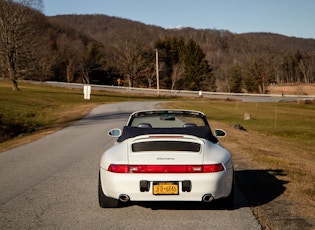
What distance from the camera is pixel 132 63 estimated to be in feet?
285

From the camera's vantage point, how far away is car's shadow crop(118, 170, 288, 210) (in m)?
6.14

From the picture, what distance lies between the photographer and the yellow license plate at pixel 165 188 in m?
5.34

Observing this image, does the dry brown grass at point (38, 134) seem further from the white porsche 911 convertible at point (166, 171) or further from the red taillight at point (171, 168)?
the red taillight at point (171, 168)

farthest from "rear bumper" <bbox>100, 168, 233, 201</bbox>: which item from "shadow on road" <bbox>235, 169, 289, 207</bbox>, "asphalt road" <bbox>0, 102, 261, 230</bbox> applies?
"shadow on road" <bbox>235, 169, 289, 207</bbox>

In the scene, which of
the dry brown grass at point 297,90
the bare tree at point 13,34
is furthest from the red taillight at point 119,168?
the dry brown grass at point 297,90

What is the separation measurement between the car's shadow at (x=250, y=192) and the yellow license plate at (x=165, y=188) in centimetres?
78

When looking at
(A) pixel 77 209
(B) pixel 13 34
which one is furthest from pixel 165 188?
(B) pixel 13 34

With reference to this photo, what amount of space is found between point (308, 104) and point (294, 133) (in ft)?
115

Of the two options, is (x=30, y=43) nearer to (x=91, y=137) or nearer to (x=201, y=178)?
(x=91, y=137)

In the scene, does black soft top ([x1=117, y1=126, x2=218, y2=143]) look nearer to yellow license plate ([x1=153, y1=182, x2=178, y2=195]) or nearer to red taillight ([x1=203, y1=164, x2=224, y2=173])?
red taillight ([x1=203, y1=164, x2=224, y2=173])

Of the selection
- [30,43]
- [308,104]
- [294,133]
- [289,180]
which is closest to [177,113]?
[289,180]

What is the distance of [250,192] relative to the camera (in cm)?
710

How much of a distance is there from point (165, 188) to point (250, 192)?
230 centimetres

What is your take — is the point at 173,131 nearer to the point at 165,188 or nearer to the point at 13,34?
the point at 165,188
